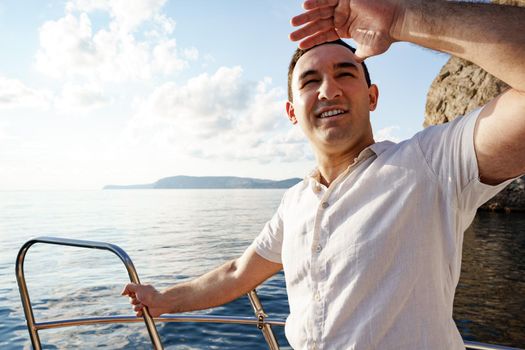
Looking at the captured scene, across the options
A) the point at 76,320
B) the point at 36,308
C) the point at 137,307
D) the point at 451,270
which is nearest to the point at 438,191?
the point at 451,270

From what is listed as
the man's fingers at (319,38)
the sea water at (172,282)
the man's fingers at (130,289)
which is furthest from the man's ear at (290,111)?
the sea water at (172,282)

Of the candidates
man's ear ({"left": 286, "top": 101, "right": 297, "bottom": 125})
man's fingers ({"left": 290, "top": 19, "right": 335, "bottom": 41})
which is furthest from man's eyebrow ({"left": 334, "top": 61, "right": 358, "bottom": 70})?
man's ear ({"left": 286, "top": 101, "right": 297, "bottom": 125})

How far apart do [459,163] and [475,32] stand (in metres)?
0.37

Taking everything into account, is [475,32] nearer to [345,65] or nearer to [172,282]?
[345,65]

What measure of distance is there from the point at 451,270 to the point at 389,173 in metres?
0.36

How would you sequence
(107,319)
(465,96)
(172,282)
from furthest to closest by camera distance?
(465,96), (172,282), (107,319)

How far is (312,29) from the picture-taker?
143 centimetres

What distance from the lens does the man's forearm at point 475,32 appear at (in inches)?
38.9

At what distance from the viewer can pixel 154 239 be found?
77.4ft

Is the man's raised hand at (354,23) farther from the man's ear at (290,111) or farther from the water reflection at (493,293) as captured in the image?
the water reflection at (493,293)

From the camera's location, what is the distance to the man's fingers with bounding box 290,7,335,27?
4.59 feet

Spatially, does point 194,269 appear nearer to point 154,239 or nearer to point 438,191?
point 154,239

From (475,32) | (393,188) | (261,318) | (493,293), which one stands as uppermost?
(475,32)

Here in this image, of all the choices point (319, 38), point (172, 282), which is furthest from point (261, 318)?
point (172, 282)
